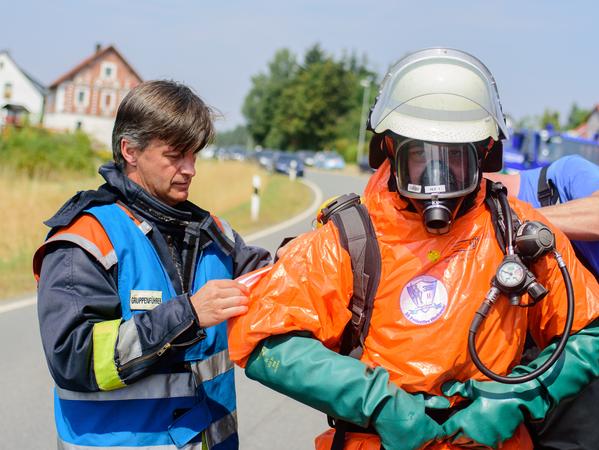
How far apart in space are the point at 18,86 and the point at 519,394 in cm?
8268

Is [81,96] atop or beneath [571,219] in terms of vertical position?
beneath

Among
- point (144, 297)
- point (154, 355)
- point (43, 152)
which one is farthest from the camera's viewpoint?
point (43, 152)

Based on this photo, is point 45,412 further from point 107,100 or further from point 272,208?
point 107,100

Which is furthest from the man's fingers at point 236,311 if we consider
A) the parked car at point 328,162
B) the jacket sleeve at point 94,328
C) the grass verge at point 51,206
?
the parked car at point 328,162

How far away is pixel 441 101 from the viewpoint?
215 cm

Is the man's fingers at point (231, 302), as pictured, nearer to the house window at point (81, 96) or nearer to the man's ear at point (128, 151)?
the man's ear at point (128, 151)

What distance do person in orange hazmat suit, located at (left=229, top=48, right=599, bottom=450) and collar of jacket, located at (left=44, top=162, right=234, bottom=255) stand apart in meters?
0.47

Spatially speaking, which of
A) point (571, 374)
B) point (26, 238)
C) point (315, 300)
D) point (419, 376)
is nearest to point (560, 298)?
point (571, 374)

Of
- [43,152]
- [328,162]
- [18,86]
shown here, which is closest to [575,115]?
[328,162]

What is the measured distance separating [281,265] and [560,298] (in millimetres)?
774

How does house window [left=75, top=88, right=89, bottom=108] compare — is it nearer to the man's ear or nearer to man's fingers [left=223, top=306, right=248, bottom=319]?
the man's ear

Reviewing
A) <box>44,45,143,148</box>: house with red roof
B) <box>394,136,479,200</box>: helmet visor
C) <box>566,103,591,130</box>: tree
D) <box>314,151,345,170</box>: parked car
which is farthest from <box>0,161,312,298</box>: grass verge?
<box>566,103,591,130</box>: tree

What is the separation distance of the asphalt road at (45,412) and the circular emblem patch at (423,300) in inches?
110

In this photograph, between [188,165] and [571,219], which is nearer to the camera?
[188,165]
